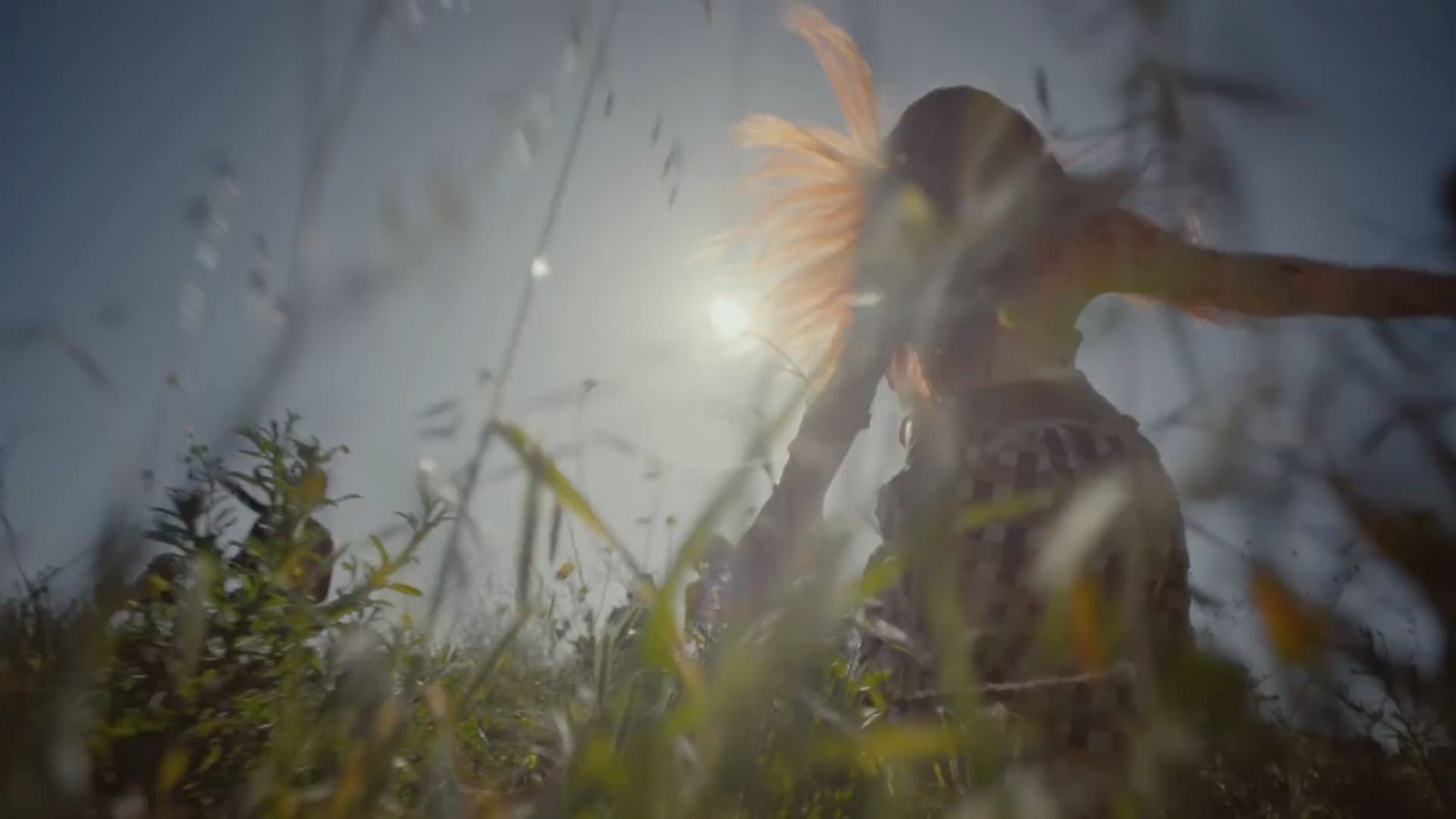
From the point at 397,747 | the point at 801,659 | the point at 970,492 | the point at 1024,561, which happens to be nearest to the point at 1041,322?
the point at 970,492

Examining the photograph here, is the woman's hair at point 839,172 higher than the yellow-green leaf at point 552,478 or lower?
higher

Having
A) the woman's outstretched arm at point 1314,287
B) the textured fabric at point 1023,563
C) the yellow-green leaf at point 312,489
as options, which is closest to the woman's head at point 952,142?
the textured fabric at point 1023,563

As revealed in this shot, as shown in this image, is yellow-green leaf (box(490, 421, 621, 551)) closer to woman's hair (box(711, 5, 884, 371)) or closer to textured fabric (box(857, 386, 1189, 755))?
textured fabric (box(857, 386, 1189, 755))

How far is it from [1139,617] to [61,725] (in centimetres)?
55

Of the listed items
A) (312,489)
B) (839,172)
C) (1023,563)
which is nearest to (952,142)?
(839,172)

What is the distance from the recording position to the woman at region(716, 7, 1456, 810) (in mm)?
529

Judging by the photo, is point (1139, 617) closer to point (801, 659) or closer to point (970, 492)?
point (801, 659)

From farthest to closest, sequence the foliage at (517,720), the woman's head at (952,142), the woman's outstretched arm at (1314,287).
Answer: the woman's head at (952,142)
the woman's outstretched arm at (1314,287)
the foliage at (517,720)

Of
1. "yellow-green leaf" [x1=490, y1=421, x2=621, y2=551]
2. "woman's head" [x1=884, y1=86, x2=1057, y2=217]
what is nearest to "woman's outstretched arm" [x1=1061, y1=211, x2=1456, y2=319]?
"yellow-green leaf" [x1=490, y1=421, x2=621, y2=551]

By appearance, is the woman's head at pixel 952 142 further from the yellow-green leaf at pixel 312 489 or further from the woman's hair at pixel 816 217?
the yellow-green leaf at pixel 312 489

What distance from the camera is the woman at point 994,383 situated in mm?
529

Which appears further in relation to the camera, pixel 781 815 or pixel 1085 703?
pixel 1085 703

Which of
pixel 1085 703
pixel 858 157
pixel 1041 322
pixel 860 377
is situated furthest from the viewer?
pixel 858 157

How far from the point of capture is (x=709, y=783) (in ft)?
1.67
